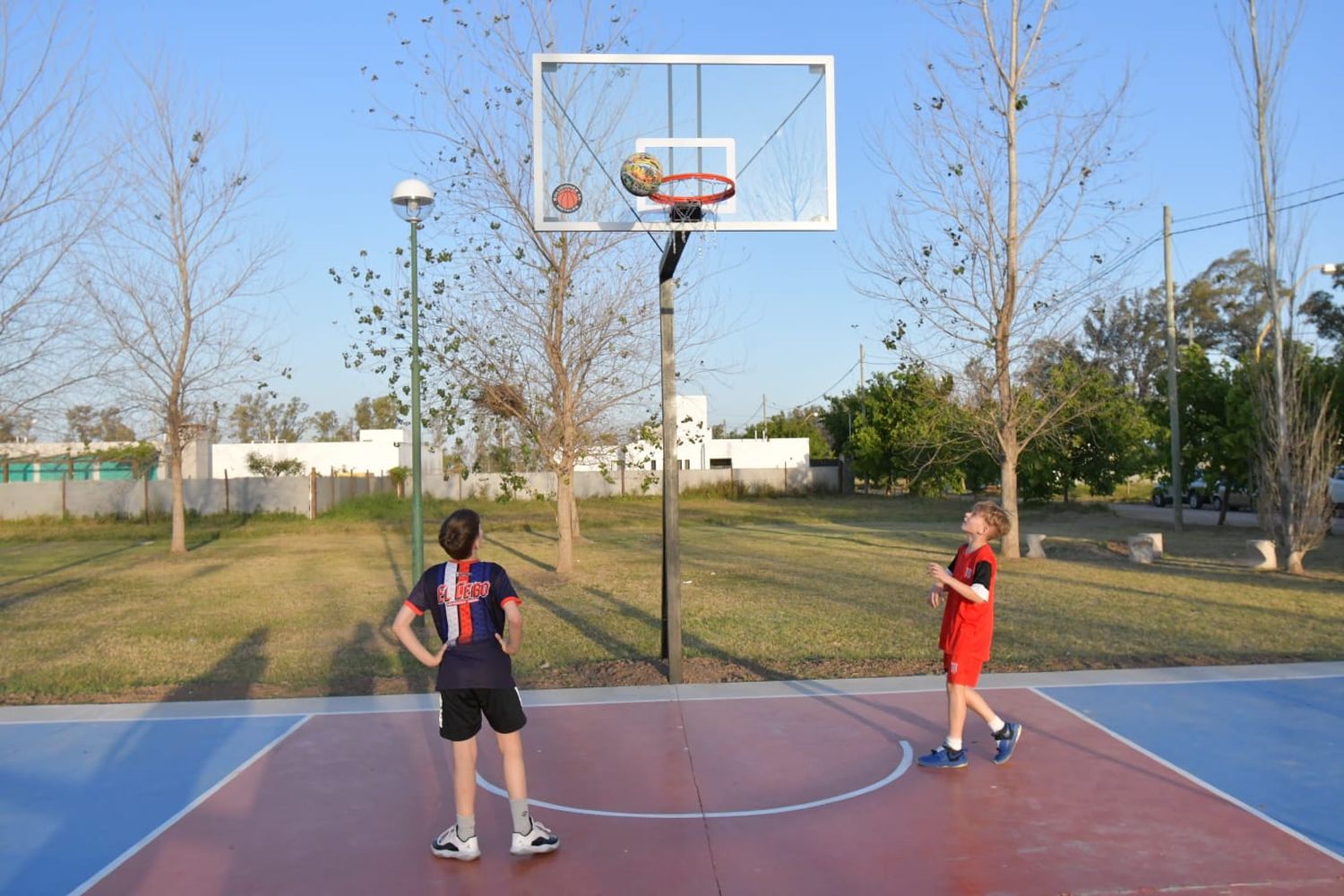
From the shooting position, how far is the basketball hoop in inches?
372

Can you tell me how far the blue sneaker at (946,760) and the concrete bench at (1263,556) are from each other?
43.6ft

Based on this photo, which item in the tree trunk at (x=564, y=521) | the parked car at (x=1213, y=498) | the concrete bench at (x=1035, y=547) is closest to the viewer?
the tree trunk at (x=564, y=521)

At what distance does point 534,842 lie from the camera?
17.0 ft

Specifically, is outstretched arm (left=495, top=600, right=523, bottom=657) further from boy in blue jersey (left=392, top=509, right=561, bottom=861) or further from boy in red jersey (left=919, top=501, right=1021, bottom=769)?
boy in red jersey (left=919, top=501, right=1021, bottom=769)

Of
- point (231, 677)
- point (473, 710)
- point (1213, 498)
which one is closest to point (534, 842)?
point (473, 710)

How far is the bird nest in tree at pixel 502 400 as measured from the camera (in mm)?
15969

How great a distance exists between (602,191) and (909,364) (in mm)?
10856

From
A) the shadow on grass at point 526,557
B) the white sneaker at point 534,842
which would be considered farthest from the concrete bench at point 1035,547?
the white sneaker at point 534,842

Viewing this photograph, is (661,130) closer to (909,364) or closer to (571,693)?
(571,693)

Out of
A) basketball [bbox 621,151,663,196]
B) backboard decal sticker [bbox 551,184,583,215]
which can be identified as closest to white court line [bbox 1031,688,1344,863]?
basketball [bbox 621,151,663,196]

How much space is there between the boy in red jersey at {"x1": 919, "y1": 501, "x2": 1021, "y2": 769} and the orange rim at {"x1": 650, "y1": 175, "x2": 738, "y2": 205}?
4258 mm

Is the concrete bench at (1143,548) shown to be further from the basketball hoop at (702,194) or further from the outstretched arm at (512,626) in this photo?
the outstretched arm at (512,626)

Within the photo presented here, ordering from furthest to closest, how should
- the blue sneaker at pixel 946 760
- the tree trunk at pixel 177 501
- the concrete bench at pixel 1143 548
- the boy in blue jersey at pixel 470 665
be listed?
the tree trunk at pixel 177 501 → the concrete bench at pixel 1143 548 → the blue sneaker at pixel 946 760 → the boy in blue jersey at pixel 470 665

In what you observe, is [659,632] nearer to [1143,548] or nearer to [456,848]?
[456,848]
